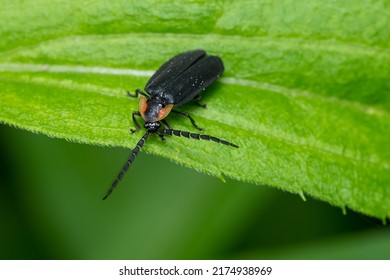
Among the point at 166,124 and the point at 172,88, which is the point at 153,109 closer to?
the point at 166,124

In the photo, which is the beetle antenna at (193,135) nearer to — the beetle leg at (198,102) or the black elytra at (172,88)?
the black elytra at (172,88)

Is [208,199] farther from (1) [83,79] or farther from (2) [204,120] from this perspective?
(1) [83,79]

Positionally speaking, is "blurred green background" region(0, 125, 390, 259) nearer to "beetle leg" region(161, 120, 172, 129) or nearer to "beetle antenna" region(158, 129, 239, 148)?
"beetle leg" region(161, 120, 172, 129)

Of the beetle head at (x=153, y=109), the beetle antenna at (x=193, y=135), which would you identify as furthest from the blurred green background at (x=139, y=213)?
the beetle antenna at (x=193, y=135)

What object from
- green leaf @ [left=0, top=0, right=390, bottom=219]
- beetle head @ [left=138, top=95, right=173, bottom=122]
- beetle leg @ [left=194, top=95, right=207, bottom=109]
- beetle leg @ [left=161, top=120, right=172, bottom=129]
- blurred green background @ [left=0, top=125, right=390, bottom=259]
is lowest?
blurred green background @ [left=0, top=125, right=390, bottom=259]

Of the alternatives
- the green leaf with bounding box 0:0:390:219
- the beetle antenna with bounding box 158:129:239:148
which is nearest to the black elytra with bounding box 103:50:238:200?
the beetle antenna with bounding box 158:129:239:148
